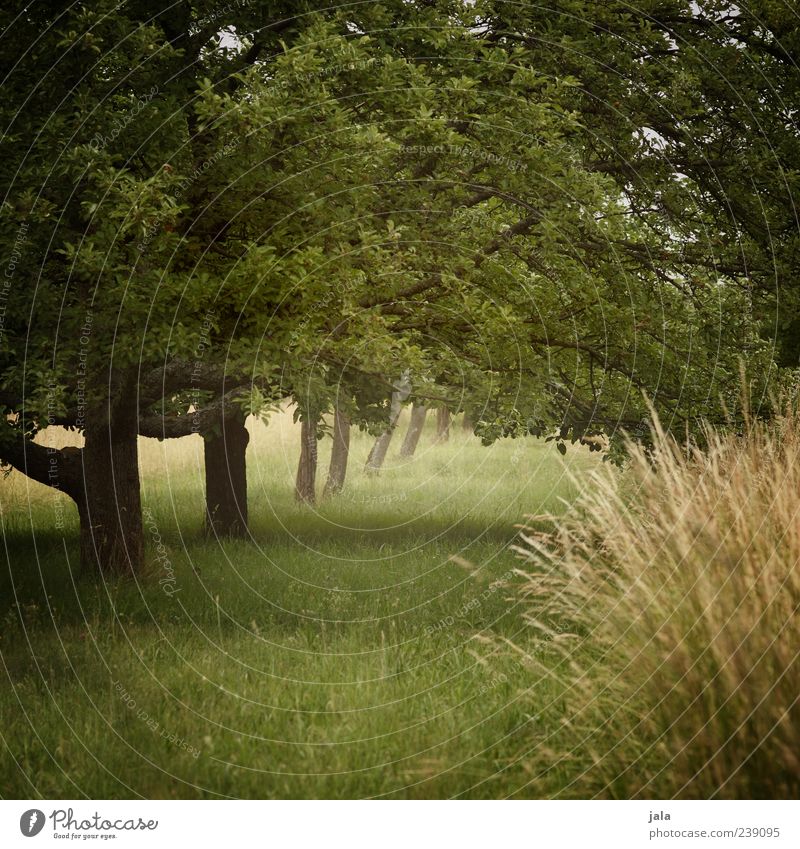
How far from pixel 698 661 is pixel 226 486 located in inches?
424

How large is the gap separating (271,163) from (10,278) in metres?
2.77

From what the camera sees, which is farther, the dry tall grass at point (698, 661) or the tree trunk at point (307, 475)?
the tree trunk at point (307, 475)

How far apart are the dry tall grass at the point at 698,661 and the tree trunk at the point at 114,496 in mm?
6739

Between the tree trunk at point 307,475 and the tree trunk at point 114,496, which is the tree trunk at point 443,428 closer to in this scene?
the tree trunk at point 307,475

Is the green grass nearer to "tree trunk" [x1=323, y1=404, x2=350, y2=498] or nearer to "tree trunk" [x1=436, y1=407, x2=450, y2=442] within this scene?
"tree trunk" [x1=323, y1=404, x2=350, y2=498]

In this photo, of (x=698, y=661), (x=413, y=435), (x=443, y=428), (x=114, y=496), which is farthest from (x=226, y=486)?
(x=443, y=428)

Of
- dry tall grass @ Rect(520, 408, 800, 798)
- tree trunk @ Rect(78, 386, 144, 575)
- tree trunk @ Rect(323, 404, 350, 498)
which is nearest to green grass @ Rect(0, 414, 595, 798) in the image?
tree trunk @ Rect(78, 386, 144, 575)

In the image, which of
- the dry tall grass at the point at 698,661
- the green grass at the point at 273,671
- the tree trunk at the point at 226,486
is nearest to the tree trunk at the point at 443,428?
the green grass at the point at 273,671

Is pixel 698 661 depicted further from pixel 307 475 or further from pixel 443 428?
pixel 443 428

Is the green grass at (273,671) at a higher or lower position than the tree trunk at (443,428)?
lower

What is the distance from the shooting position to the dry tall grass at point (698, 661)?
15.7 ft

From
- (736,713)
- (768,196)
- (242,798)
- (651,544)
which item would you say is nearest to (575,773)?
(736,713)

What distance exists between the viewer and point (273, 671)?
307 inches

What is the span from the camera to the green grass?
18.9 ft
